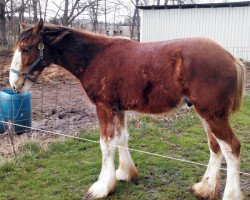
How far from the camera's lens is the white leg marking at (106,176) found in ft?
13.0

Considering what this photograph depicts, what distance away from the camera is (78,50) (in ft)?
13.2

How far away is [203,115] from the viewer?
11.2ft

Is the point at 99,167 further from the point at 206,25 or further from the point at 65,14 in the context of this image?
the point at 65,14

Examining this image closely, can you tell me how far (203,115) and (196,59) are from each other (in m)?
0.58

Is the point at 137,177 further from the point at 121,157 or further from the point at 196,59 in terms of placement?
the point at 196,59

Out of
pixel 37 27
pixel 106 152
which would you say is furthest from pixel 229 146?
pixel 37 27

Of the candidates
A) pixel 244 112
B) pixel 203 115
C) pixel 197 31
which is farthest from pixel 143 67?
pixel 197 31

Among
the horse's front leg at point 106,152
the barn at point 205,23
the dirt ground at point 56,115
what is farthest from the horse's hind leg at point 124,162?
the barn at point 205,23

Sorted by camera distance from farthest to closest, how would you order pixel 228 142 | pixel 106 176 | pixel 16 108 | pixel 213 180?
pixel 16 108 → pixel 106 176 → pixel 213 180 → pixel 228 142

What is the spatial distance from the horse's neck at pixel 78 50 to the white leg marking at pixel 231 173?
174 centimetres

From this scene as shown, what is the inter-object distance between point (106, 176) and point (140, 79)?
126cm

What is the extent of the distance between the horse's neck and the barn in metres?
16.0

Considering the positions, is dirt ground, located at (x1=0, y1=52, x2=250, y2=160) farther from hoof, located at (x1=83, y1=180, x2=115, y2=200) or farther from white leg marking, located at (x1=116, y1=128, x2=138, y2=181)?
hoof, located at (x1=83, y1=180, x2=115, y2=200)

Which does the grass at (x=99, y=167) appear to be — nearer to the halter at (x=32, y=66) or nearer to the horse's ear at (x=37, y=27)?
the halter at (x=32, y=66)
